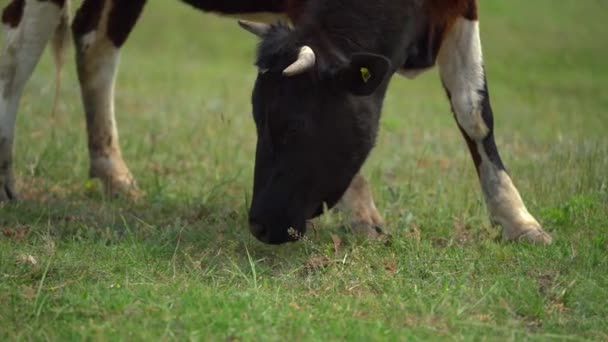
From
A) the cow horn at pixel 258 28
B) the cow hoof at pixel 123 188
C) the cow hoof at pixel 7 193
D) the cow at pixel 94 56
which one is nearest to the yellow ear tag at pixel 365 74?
the cow horn at pixel 258 28

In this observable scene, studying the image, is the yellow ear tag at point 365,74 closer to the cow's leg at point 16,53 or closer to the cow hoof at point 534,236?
the cow hoof at point 534,236

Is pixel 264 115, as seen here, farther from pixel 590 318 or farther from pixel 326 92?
pixel 590 318

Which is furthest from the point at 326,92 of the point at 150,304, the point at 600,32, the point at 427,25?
the point at 600,32

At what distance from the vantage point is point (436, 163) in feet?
28.2

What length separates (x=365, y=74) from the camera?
5.13 m

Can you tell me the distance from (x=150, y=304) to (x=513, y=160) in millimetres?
4730

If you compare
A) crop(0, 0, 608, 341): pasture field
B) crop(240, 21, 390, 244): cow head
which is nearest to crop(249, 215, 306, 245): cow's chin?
crop(240, 21, 390, 244): cow head

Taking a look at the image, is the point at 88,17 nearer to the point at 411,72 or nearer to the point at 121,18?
the point at 121,18

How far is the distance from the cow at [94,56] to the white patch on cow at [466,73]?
756 millimetres

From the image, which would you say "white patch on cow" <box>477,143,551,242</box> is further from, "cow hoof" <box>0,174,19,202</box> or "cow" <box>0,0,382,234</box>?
"cow hoof" <box>0,174,19,202</box>

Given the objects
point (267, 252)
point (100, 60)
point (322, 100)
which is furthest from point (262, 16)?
point (267, 252)

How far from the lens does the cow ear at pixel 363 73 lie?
5.04 metres

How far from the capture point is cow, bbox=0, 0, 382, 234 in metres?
6.18

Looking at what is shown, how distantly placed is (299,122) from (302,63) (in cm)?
33
